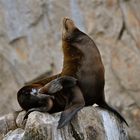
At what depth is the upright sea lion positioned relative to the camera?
451 centimetres

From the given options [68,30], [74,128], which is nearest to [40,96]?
[74,128]

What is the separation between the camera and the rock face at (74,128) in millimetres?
4141

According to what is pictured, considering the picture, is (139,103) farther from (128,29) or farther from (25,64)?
(25,64)

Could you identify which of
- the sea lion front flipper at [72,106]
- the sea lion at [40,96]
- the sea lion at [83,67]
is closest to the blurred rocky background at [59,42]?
the sea lion at [83,67]

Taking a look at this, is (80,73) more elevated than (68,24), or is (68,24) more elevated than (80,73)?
(68,24)

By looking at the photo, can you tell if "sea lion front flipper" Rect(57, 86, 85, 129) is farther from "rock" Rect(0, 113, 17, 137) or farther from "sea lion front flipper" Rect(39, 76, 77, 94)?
"rock" Rect(0, 113, 17, 137)

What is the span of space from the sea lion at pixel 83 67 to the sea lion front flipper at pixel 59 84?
4 cm

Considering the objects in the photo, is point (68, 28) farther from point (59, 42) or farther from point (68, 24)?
point (59, 42)

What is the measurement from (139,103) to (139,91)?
17 centimetres

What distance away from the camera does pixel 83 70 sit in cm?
466

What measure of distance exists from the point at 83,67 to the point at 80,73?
2.5 inches

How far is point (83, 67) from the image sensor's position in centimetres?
468

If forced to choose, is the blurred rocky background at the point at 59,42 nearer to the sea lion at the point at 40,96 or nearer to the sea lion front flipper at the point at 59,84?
the sea lion at the point at 40,96

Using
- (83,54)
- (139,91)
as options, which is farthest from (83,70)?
(139,91)
